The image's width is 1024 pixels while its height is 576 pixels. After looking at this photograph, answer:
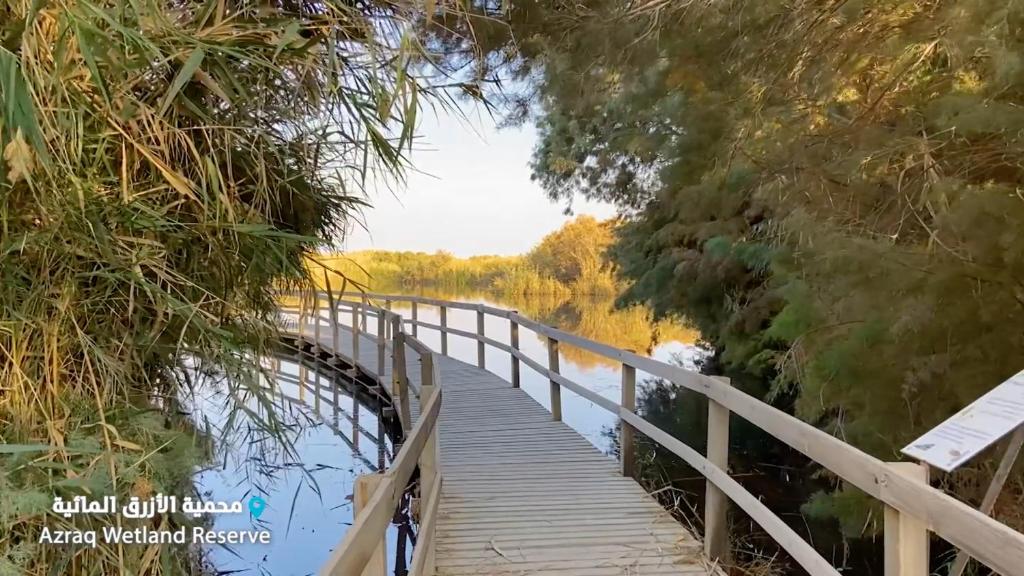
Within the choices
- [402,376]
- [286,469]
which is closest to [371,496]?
[286,469]

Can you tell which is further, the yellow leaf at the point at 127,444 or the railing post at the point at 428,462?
the railing post at the point at 428,462

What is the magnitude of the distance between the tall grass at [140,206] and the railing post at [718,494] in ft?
5.64

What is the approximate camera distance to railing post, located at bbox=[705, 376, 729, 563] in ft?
9.34

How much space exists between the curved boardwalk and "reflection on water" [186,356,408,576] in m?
0.81

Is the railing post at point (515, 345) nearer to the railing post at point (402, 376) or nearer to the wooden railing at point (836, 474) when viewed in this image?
the railing post at point (402, 376)

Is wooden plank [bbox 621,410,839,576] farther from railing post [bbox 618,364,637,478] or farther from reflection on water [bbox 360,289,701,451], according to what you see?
reflection on water [bbox 360,289,701,451]

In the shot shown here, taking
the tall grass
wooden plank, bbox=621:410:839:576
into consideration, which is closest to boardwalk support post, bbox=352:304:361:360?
wooden plank, bbox=621:410:839:576

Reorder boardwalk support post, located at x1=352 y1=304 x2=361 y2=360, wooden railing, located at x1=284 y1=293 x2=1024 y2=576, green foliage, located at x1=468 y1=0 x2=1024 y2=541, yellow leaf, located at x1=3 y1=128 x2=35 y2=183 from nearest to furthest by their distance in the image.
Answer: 1. wooden railing, located at x1=284 y1=293 x2=1024 y2=576
2. yellow leaf, located at x1=3 y1=128 x2=35 y2=183
3. green foliage, located at x1=468 y1=0 x2=1024 y2=541
4. boardwalk support post, located at x1=352 y1=304 x2=361 y2=360

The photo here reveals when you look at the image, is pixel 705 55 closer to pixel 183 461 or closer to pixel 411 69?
pixel 411 69

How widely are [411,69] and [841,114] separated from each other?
2689 millimetres

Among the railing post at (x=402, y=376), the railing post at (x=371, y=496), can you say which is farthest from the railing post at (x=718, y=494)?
the railing post at (x=402, y=376)

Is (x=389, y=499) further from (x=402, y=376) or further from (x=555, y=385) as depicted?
(x=402, y=376)

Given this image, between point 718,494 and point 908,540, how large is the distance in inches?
51.6

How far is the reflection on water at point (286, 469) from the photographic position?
2516mm
